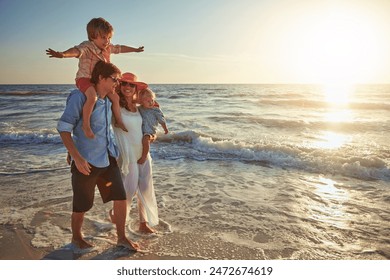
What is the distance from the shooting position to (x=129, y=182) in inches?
133

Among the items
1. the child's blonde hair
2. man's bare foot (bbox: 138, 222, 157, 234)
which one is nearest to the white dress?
man's bare foot (bbox: 138, 222, 157, 234)

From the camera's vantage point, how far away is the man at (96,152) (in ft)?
8.90

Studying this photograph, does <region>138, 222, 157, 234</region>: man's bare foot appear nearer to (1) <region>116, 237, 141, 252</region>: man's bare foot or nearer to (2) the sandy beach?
(2) the sandy beach

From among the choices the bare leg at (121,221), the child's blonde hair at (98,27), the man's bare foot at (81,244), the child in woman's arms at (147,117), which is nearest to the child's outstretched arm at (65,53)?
the child's blonde hair at (98,27)

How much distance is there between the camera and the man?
2712 mm

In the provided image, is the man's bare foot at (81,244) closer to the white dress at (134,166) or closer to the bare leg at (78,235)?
the bare leg at (78,235)

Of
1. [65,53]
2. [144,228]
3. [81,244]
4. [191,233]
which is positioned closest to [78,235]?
[81,244]

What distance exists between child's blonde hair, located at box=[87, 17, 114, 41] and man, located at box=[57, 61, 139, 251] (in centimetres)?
43

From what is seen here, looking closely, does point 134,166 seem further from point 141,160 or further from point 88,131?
point 88,131

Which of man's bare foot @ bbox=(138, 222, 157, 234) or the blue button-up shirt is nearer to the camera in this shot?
the blue button-up shirt

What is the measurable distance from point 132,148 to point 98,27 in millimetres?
1312

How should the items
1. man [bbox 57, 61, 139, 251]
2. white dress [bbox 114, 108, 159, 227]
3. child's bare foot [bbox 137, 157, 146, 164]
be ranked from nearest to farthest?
1. man [bbox 57, 61, 139, 251]
2. white dress [bbox 114, 108, 159, 227]
3. child's bare foot [bbox 137, 157, 146, 164]

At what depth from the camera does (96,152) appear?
2.91m

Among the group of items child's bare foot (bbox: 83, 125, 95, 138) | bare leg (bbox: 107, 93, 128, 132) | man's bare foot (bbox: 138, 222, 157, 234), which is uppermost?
bare leg (bbox: 107, 93, 128, 132)
